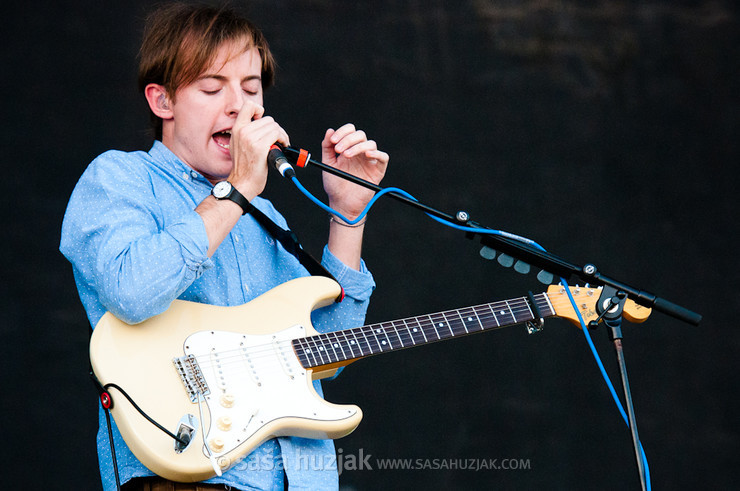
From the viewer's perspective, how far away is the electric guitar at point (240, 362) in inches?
57.5

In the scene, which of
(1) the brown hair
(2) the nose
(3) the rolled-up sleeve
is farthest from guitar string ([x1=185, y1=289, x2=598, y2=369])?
(1) the brown hair

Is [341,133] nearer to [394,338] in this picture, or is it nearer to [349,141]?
[349,141]

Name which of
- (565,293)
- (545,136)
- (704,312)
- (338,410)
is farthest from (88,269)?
(704,312)

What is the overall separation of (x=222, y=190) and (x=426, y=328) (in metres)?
0.48

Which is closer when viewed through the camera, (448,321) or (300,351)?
(300,351)

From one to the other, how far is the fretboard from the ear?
574 mm

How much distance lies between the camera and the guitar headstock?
1580 mm

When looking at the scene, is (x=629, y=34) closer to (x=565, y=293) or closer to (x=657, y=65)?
(x=657, y=65)

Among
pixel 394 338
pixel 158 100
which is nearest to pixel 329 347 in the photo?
pixel 394 338

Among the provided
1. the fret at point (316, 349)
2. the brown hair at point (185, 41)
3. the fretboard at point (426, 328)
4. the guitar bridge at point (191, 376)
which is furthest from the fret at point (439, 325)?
the brown hair at point (185, 41)

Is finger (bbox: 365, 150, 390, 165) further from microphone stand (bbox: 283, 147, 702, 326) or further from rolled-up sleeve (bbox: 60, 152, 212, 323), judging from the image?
rolled-up sleeve (bbox: 60, 152, 212, 323)

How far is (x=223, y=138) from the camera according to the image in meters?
1.81

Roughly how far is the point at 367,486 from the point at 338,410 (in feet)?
3.96

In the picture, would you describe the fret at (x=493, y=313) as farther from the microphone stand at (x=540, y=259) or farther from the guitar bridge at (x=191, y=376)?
the guitar bridge at (x=191, y=376)
